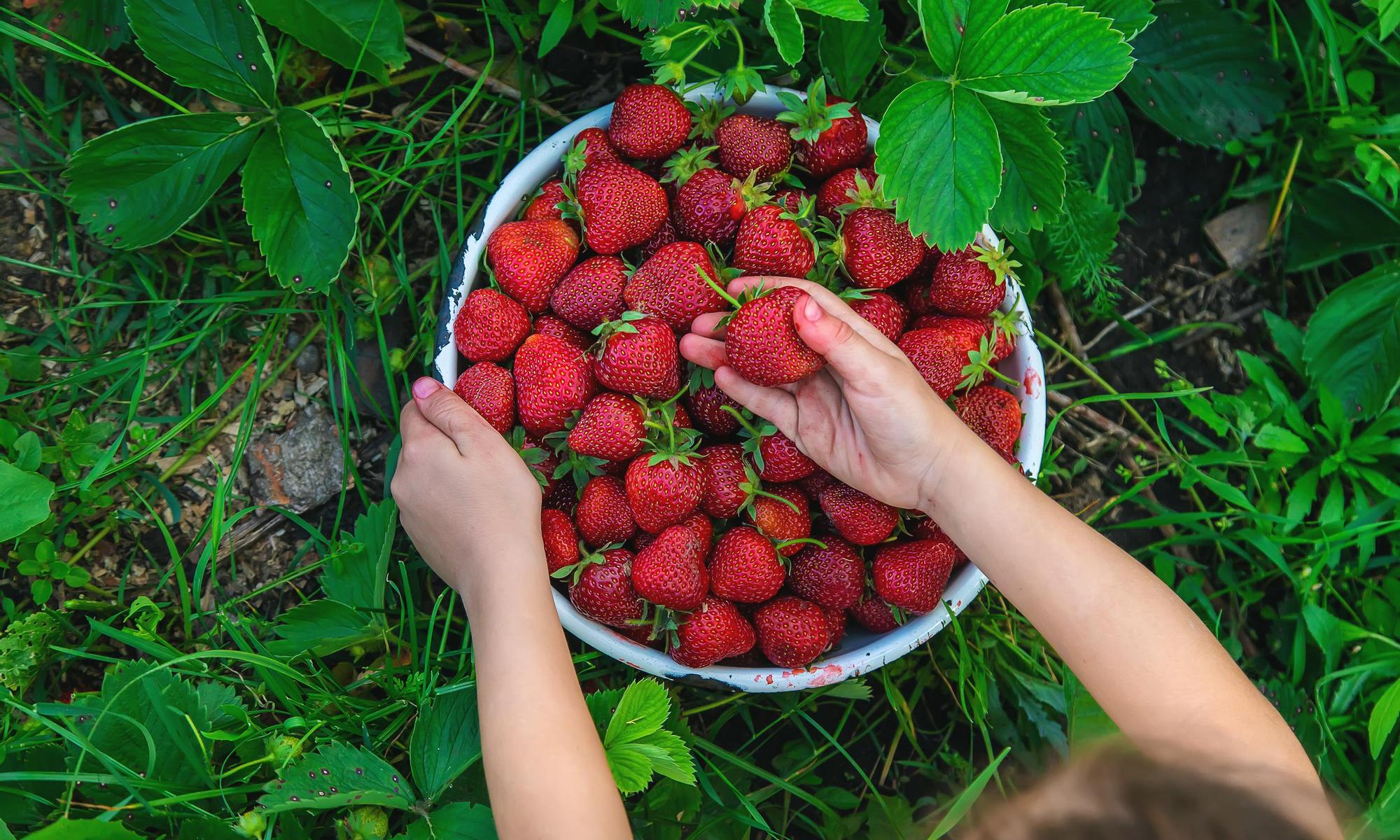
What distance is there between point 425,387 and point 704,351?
0.39 meters

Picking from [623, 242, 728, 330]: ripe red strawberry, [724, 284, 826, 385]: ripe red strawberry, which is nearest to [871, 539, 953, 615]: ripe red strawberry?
[724, 284, 826, 385]: ripe red strawberry

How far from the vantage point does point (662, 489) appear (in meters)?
1.20

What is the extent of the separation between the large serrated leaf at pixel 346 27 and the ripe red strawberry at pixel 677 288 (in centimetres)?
53

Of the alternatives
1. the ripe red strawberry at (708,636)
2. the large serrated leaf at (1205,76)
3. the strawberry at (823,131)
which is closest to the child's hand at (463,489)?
the ripe red strawberry at (708,636)

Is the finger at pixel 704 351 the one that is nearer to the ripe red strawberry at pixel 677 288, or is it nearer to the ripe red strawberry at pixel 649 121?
the ripe red strawberry at pixel 677 288

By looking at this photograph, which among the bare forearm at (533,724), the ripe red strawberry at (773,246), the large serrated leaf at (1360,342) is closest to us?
the bare forearm at (533,724)

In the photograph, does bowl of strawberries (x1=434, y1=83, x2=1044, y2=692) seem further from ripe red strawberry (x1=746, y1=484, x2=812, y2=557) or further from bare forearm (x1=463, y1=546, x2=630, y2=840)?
bare forearm (x1=463, y1=546, x2=630, y2=840)

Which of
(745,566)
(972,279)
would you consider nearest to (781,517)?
(745,566)

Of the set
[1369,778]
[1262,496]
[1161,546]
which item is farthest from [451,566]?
[1369,778]

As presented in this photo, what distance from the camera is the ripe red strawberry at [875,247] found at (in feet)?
4.05

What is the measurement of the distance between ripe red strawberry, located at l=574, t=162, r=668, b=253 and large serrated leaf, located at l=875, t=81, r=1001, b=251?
305 mm

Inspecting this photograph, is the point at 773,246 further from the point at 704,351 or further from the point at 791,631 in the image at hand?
the point at 791,631

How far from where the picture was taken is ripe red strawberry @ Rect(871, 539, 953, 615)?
1266 millimetres

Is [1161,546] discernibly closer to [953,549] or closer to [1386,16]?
[953,549]
